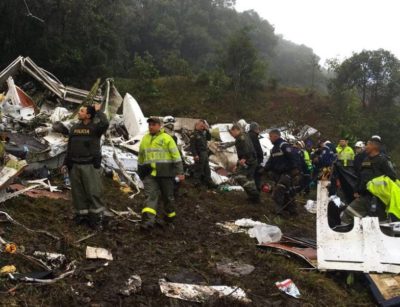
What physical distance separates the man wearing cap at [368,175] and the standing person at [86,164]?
2.95 m

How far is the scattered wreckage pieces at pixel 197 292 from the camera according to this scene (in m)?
3.63

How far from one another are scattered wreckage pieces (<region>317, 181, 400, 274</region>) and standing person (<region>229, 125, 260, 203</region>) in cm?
338

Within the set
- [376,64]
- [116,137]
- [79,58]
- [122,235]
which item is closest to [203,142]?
[116,137]

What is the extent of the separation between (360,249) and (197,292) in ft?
5.88

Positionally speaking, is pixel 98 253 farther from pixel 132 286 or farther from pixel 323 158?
pixel 323 158

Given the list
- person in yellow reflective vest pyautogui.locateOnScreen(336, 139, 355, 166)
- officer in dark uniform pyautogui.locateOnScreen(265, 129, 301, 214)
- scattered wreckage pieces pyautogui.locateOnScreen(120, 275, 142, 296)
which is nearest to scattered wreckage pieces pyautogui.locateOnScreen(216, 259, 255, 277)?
scattered wreckage pieces pyautogui.locateOnScreen(120, 275, 142, 296)

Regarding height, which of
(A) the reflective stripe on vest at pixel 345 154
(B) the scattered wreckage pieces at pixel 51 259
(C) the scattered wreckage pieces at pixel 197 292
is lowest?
(C) the scattered wreckage pieces at pixel 197 292

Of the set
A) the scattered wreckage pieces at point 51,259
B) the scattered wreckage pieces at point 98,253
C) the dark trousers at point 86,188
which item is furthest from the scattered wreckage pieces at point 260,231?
the scattered wreckage pieces at point 51,259

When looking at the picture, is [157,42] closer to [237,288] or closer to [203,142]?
[203,142]

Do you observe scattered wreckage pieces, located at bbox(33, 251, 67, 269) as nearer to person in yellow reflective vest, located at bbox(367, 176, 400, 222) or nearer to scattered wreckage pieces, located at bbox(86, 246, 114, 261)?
scattered wreckage pieces, located at bbox(86, 246, 114, 261)

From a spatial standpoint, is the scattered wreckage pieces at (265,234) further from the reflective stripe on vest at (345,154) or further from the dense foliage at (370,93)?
the dense foliage at (370,93)

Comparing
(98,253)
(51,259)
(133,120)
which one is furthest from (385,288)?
(133,120)

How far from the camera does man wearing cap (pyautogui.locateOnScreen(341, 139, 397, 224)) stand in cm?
517

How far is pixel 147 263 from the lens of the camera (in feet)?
14.1
